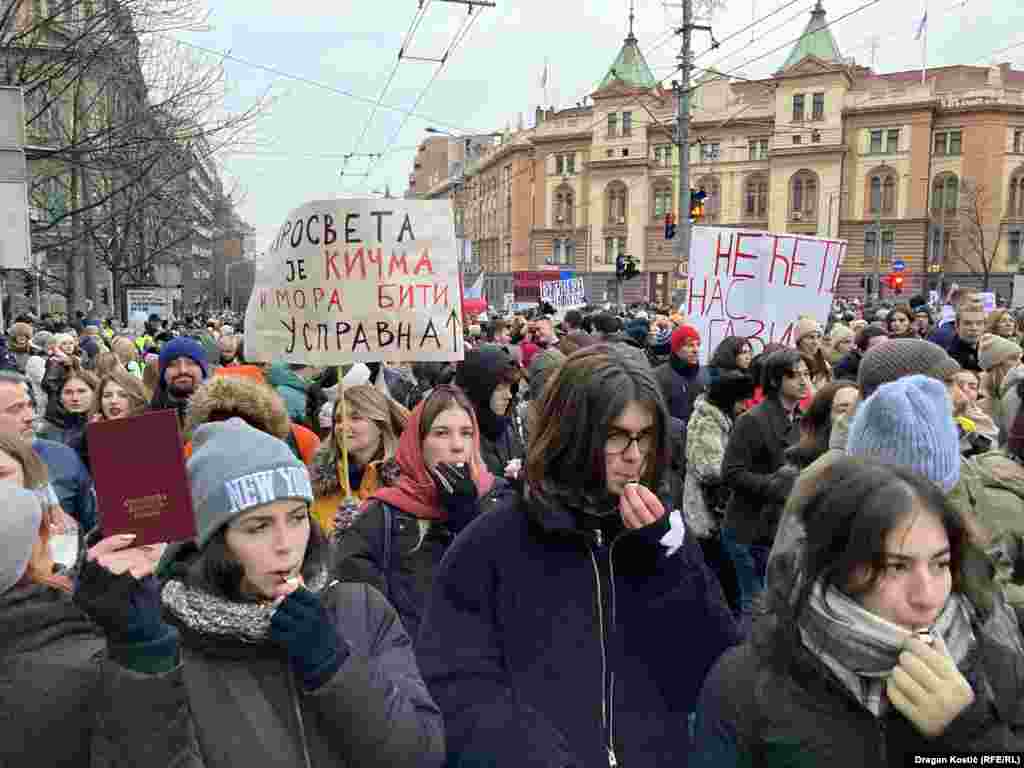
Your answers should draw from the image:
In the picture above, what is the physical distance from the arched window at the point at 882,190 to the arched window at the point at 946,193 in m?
2.96

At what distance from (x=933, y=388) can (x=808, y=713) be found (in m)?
1.24

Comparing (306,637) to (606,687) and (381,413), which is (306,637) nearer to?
(606,687)

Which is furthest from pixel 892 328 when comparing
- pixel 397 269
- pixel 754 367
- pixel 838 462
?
pixel 838 462

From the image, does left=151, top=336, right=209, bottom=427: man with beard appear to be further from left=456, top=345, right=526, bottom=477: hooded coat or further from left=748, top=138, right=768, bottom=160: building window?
left=748, top=138, right=768, bottom=160: building window

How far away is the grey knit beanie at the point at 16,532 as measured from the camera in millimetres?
1841

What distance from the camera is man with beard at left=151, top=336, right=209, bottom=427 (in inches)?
211

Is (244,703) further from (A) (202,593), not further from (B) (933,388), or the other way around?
(B) (933,388)

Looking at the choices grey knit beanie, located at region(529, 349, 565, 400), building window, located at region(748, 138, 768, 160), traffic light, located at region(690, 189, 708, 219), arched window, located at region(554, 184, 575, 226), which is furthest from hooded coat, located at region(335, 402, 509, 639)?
arched window, located at region(554, 184, 575, 226)

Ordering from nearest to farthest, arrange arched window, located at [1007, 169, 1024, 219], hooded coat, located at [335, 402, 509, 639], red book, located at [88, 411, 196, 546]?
red book, located at [88, 411, 196, 546], hooded coat, located at [335, 402, 509, 639], arched window, located at [1007, 169, 1024, 219]

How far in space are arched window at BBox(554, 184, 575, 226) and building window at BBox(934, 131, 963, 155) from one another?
85.4ft

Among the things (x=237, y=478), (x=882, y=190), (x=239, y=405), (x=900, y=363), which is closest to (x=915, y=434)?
(x=900, y=363)

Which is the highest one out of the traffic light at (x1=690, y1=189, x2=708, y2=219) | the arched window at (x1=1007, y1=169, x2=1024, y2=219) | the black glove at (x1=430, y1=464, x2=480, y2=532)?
the arched window at (x1=1007, y1=169, x2=1024, y2=219)

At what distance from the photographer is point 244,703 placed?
1.91m

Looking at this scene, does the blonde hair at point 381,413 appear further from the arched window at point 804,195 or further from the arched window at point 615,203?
the arched window at point 615,203
